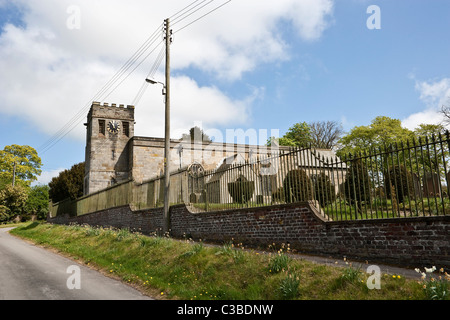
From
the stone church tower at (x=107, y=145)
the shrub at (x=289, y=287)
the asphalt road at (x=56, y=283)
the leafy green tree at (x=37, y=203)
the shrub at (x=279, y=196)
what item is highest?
the stone church tower at (x=107, y=145)

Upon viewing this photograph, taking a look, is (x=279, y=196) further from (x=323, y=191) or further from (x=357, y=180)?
(x=357, y=180)

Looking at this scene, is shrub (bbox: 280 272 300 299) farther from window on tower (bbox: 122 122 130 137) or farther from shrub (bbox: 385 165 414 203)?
window on tower (bbox: 122 122 130 137)

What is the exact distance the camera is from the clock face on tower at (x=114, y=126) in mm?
37781

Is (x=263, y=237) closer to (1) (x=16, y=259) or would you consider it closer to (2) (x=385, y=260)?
(2) (x=385, y=260)

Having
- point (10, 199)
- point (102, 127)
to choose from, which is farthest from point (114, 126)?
point (10, 199)

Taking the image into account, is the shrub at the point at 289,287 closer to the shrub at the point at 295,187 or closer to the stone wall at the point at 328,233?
the stone wall at the point at 328,233

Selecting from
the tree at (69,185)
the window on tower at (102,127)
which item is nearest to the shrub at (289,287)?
the window on tower at (102,127)

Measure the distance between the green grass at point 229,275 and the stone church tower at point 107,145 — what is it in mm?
25550

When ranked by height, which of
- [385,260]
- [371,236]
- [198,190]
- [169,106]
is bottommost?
[385,260]

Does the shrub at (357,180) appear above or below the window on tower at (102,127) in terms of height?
below

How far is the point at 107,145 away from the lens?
3719cm

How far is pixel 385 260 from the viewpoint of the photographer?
7.57 m

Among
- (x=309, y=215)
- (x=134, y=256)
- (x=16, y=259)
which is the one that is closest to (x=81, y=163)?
(x=16, y=259)

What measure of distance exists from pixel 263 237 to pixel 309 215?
2.01 meters
